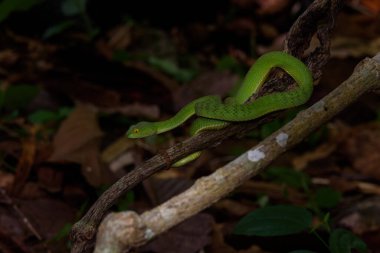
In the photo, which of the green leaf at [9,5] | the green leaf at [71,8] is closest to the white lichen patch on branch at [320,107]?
the green leaf at [9,5]

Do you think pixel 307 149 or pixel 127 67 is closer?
pixel 307 149

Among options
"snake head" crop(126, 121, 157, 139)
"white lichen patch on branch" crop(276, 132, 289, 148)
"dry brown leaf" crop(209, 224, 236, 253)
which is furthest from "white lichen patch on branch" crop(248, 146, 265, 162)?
"dry brown leaf" crop(209, 224, 236, 253)

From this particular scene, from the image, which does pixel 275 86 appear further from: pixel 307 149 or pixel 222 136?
pixel 307 149

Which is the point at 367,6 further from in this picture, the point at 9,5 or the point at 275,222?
the point at 275,222

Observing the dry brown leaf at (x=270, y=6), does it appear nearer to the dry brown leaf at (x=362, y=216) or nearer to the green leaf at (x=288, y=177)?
the green leaf at (x=288, y=177)

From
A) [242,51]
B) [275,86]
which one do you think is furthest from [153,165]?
[242,51]

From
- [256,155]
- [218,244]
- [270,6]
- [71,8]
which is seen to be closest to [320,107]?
[256,155]
